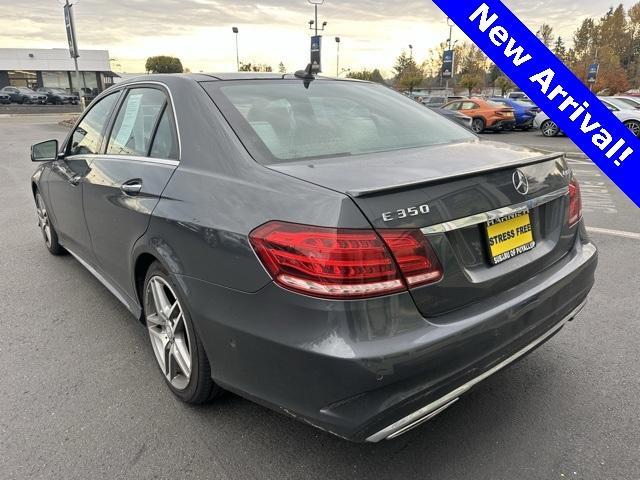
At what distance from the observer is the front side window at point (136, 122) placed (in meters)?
2.81

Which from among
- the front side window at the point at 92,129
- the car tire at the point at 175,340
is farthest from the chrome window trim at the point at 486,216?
the front side window at the point at 92,129

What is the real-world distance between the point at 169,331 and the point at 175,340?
0.23 ft

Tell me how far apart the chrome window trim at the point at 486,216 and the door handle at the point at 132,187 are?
1615 mm

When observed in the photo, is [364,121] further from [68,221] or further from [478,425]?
[68,221]

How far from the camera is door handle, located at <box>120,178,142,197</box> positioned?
8.68 ft

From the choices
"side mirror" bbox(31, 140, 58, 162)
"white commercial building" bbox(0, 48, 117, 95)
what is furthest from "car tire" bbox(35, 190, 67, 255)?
"white commercial building" bbox(0, 48, 117, 95)

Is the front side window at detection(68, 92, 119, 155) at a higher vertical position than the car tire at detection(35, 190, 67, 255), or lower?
higher

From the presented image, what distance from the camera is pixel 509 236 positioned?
2.07m

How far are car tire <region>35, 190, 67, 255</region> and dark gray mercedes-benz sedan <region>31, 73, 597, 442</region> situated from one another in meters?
2.29

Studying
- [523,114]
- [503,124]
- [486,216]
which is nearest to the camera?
[486,216]

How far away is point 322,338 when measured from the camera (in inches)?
67.3

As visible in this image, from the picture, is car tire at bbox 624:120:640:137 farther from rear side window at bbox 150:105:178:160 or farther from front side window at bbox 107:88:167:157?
rear side window at bbox 150:105:178:160

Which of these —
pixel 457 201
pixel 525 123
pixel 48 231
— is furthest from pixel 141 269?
pixel 525 123

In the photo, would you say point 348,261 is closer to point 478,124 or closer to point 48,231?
point 48,231
